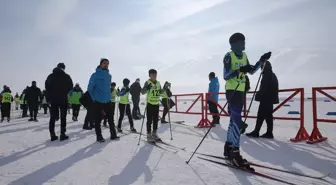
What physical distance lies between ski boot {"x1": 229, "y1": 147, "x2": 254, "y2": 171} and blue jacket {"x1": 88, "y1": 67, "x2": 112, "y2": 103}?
3612 millimetres

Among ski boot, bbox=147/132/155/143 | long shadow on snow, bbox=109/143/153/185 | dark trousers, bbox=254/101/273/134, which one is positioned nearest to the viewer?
long shadow on snow, bbox=109/143/153/185

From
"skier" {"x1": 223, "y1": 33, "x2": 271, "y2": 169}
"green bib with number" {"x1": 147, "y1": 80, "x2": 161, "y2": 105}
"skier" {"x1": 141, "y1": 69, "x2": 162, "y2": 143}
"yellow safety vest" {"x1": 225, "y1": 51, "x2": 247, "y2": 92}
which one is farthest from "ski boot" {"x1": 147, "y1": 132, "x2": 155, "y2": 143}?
"yellow safety vest" {"x1": 225, "y1": 51, "x2": 247, "y2": 92}

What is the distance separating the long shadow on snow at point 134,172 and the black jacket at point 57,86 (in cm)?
302

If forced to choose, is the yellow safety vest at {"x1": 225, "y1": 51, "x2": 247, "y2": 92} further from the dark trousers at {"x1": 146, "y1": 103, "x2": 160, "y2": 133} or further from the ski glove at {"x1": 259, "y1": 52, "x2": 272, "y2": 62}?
the dark trousers at {"x1": 146, "y1": 103, "x2": 160, "y2": 133}

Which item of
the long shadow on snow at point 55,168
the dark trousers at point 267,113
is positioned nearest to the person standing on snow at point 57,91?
the long shadow on snow at point 55,168

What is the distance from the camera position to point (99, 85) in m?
6.10

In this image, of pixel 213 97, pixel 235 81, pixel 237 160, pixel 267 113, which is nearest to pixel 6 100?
pixel 213 97

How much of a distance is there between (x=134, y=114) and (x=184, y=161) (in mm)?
8867

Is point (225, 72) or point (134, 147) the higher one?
point (225, 72)

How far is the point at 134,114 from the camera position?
41.8 feet

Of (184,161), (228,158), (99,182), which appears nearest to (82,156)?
(99,182)

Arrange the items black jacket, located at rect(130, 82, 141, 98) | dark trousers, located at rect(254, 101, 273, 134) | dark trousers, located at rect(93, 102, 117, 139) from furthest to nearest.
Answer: black jacket, located at rect(130, 82, 141, 98), dark trousers, located at rect(254, 101, 273, 134), dark trousers, located at rect(93, 102, 117, 139)

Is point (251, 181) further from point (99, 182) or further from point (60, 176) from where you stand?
point (60, 176)

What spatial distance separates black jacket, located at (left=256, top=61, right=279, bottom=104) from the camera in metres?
6.55
